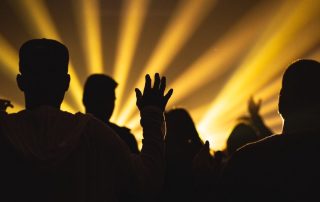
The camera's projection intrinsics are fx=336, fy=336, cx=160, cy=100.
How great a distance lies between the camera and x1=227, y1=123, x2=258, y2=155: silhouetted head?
9.31 feet

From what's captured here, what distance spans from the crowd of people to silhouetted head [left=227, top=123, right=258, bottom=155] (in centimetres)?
129

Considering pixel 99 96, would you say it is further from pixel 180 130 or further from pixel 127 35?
pixel 127 35

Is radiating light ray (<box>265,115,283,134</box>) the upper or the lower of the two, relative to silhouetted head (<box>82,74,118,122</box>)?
upper

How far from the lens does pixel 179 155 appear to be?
2.11 m

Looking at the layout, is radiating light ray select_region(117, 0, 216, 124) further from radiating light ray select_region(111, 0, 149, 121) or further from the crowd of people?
the crowd of people

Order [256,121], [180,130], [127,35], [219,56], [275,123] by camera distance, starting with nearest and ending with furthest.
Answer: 1. [180,130]
2. [256,121]
3. [127,35]
4. [219,56]
5. [275,123]

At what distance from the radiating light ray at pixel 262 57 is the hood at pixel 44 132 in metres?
6.72

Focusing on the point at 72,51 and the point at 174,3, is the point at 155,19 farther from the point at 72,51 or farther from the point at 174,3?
the point at 72,51

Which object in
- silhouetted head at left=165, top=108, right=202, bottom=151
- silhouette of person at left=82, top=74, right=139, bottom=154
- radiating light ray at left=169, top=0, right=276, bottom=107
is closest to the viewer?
silhouetted head at left=165, top=108, right=202, bottom=151

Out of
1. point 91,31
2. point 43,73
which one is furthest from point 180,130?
point 91,31

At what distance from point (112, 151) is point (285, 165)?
689mm

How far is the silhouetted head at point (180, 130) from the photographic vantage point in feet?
7.38

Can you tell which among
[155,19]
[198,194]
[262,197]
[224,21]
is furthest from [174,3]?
[262,197]

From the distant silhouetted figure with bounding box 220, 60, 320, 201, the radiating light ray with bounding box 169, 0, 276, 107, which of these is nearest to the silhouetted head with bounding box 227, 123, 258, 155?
the distant silhouetted figure with bounding box 220, 60, 320, 201
